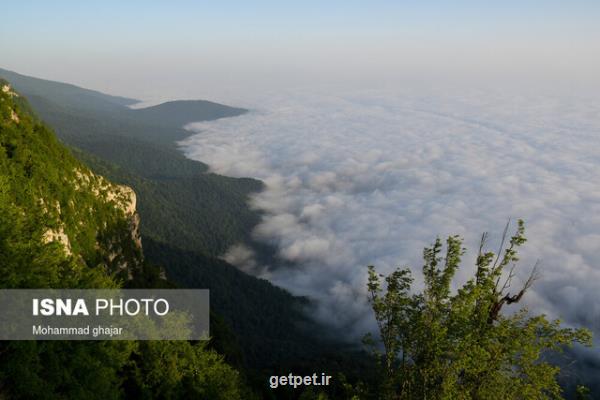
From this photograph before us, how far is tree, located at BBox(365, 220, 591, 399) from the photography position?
55.4 ft

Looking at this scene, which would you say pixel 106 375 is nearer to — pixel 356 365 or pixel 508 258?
pixel 508 258

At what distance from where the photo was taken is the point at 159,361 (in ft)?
107

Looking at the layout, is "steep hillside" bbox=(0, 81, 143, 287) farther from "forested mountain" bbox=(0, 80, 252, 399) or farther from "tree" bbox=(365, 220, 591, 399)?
"tree" bbox=(365, 220, 591, 399)

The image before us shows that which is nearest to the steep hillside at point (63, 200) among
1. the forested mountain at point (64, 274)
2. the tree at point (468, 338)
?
the forested mountain at point (64, 274)

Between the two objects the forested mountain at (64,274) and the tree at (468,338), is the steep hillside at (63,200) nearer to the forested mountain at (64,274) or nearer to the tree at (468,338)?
the forested mountain at (64,274)

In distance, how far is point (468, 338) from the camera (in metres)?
16.3

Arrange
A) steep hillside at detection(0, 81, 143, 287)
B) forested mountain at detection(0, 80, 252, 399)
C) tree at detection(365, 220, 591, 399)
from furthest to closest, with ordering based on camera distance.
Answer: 1. steep hillside at detection(0, 81, 143, 287)
2. forested mountain at detection(0, 80, 252, 399)
3. tree at detection(365, 220, 591, 399)

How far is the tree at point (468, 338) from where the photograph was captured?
16.9m

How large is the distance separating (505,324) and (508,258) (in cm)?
282

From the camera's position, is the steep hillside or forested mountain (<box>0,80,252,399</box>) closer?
forested mountain (<box>0,80,252,399</box>)

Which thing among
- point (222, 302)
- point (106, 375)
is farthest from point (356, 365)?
point (106, 375)

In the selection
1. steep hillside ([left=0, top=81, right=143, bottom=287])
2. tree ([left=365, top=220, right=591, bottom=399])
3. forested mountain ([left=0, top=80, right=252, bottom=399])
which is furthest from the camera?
steep hillside ([left=0, top=81, right=143, bottom=287])

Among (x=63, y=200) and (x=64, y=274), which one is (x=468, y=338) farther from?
(x=63, y=200)

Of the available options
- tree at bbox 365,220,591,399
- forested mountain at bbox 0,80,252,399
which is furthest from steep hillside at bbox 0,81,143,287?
tree at bbox 365,220,591,399
